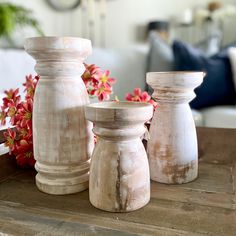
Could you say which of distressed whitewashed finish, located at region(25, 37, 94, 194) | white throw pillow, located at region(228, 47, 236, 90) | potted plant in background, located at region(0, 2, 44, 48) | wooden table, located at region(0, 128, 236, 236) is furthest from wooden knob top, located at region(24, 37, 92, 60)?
white throw pillow, located at region(228, 47, 236, 90)

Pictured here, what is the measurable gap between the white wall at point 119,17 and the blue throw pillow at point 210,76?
44.3 inches

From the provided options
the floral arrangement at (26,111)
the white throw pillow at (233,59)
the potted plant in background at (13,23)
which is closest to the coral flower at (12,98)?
the floral arrangement at (26,111)

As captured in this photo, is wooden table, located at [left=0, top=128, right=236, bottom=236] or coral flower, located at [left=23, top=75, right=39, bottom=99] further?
coral flower, located at [left=23, top=75, right=39, bottom=99]

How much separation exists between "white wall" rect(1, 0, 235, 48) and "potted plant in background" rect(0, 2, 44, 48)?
410mm

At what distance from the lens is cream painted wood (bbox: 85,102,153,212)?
0.42 meters

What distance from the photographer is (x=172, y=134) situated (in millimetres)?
544

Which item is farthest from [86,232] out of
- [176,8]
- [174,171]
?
[176,8]

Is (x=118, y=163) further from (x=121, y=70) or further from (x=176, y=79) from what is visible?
(x=121, y=70)

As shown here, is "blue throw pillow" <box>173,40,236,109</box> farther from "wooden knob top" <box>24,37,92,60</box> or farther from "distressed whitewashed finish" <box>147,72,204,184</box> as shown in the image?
"wooden knob top" <box>24,37,92,60</box>

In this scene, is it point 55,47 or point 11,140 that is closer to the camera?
point 55,47

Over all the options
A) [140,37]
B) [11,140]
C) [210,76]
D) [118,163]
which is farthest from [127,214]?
[140,37]

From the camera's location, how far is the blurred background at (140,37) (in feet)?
5.72

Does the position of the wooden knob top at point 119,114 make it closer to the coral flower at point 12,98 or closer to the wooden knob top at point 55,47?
the wooden knob top at point 55,47

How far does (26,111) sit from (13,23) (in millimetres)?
1369
